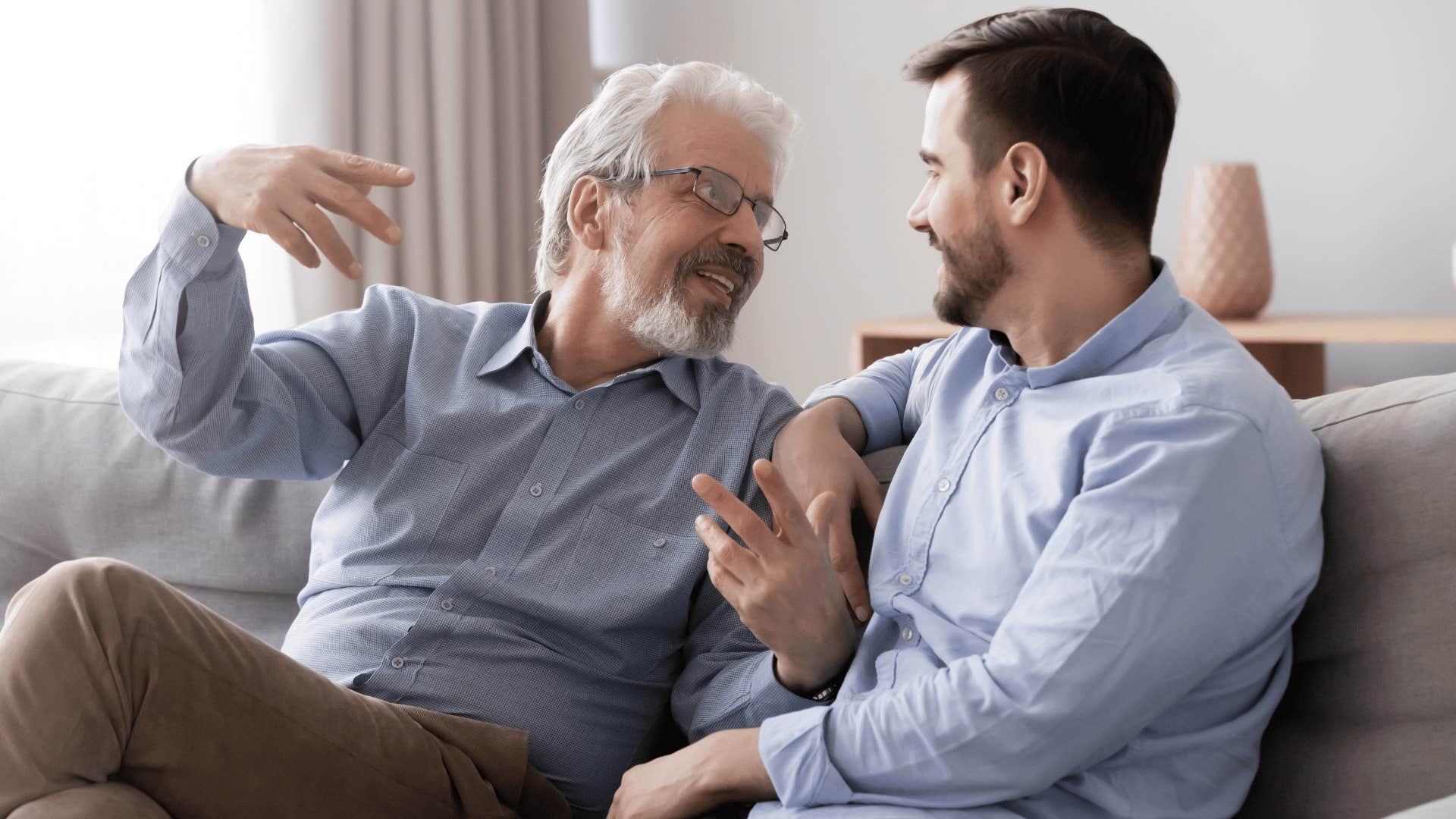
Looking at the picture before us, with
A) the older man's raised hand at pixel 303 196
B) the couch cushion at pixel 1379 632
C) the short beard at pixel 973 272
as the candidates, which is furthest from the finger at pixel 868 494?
the older man's raised hand at pixel 303 196

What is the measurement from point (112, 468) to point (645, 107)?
0.95m

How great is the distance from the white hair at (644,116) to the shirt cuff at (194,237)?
527 mm

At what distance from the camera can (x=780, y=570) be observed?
131cm

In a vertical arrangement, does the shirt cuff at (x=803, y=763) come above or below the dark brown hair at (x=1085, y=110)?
below

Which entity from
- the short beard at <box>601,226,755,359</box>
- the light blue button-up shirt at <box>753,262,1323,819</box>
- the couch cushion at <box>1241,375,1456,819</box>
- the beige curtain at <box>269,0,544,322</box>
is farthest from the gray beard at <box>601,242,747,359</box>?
the beige curtain at <box>269,0,544,322</box>

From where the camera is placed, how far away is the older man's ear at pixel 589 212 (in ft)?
6.10

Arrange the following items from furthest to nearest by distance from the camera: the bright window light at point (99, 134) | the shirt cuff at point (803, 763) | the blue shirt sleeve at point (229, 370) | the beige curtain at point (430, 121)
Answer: the beige curtain at point (430, 121) < the bright window light at point (99, 134) < the blue shirt sleeve at point (229, 370) < the shirt cuff at point (803, 763)

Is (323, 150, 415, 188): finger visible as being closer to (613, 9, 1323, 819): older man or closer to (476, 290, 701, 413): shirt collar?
(476, 290, 701, 413): shirt collar

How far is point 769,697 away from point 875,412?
405 millimetres

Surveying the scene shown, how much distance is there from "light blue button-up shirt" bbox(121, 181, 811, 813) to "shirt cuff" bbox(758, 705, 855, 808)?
0.64 feet

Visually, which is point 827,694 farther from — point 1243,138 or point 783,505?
point 1243,138

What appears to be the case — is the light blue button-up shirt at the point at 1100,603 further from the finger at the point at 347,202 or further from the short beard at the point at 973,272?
the finger at the point at 347,202

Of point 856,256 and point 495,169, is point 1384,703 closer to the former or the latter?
point 856,256

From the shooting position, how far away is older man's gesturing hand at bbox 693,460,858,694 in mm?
1299
